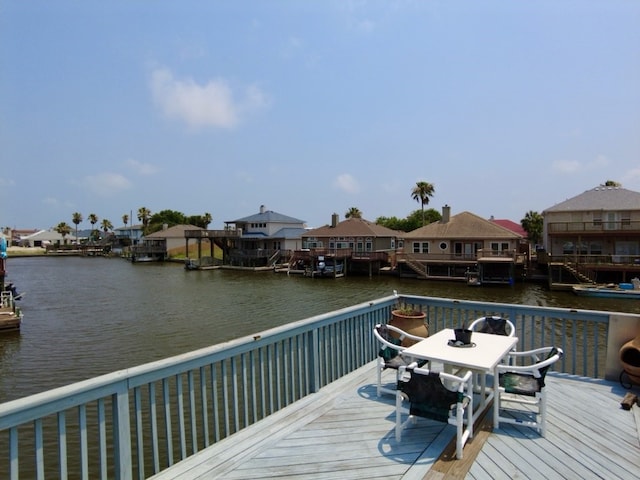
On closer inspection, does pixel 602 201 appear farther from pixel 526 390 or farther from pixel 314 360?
pixel 314 360

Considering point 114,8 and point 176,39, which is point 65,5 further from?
point 176,39

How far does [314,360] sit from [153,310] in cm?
1884

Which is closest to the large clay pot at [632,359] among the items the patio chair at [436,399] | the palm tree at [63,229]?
the patio chair at [436,399]

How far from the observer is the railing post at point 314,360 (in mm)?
4244

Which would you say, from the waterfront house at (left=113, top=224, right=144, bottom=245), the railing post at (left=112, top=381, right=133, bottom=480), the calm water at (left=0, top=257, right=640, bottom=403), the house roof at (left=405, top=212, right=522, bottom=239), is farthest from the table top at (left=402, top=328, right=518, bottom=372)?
the waterfront house at (left=113, top=224, right=144, bottom=245)

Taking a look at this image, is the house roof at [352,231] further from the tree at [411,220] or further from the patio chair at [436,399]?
the patio chair at [436,399]

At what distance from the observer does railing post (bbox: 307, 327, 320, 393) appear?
4244mm

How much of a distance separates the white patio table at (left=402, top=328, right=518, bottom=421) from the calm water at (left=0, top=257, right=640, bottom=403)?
10299 mm

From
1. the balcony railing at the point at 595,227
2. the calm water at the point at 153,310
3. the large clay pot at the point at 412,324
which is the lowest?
the calm water at the point at 153,310

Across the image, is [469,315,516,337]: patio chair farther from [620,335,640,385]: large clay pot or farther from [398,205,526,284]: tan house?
[398,205,526,284]: tan house

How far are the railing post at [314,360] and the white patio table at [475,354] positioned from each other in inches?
40.6

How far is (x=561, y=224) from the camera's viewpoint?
100 ft

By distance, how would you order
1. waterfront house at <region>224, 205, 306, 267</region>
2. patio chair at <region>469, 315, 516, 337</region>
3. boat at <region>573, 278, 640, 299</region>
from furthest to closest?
waterfront house at <region>224, 205, 306, 267</region>, boat at <region>573, 278, 640, 299</region>, patio chair at <region>469, 315, 516, 337</region>

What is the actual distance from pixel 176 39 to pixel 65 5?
9.80 feet
